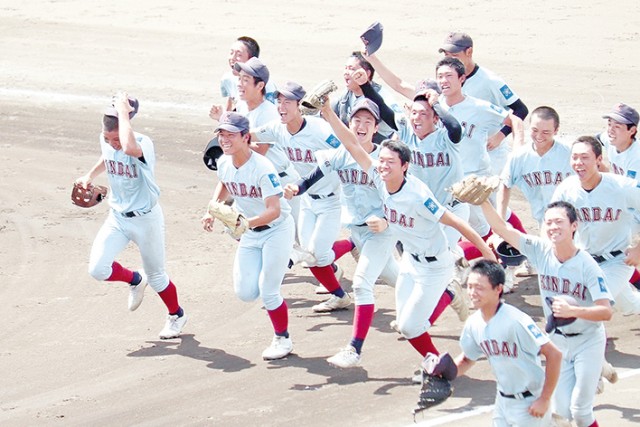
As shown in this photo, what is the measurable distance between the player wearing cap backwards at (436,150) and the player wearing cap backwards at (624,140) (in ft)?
4.09

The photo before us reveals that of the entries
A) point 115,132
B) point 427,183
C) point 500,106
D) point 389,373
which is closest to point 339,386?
point 389,373

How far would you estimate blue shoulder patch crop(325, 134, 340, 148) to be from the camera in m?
11.8

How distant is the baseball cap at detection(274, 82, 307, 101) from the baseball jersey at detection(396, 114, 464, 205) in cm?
96

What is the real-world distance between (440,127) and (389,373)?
78.8 inches

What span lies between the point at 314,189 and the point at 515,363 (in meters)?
4.11

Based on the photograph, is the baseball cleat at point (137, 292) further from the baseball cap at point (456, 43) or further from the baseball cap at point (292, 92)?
the baseball cap at point (456, 43)

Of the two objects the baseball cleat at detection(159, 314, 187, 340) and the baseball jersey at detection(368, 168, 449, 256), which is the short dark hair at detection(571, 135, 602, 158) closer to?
the baseball jersey at detection(368, 168, 449, 256)

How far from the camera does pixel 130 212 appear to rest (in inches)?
465

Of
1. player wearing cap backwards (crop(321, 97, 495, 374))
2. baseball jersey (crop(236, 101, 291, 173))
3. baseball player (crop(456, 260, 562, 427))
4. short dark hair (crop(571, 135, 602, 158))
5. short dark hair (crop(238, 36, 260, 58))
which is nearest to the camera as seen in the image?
baseball player (crop(456, 260, 562, 427))

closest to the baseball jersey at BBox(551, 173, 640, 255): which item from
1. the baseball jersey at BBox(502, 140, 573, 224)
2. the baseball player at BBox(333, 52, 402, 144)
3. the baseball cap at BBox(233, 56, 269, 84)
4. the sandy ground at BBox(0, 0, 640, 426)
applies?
the sandy ground at BBox(0, 0, 640, 426)

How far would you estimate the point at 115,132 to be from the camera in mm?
11680

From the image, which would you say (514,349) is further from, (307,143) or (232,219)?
(307,143)

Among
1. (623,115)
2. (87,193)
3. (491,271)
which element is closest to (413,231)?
(491,271)

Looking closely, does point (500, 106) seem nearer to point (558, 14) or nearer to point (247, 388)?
point (247, 388)
